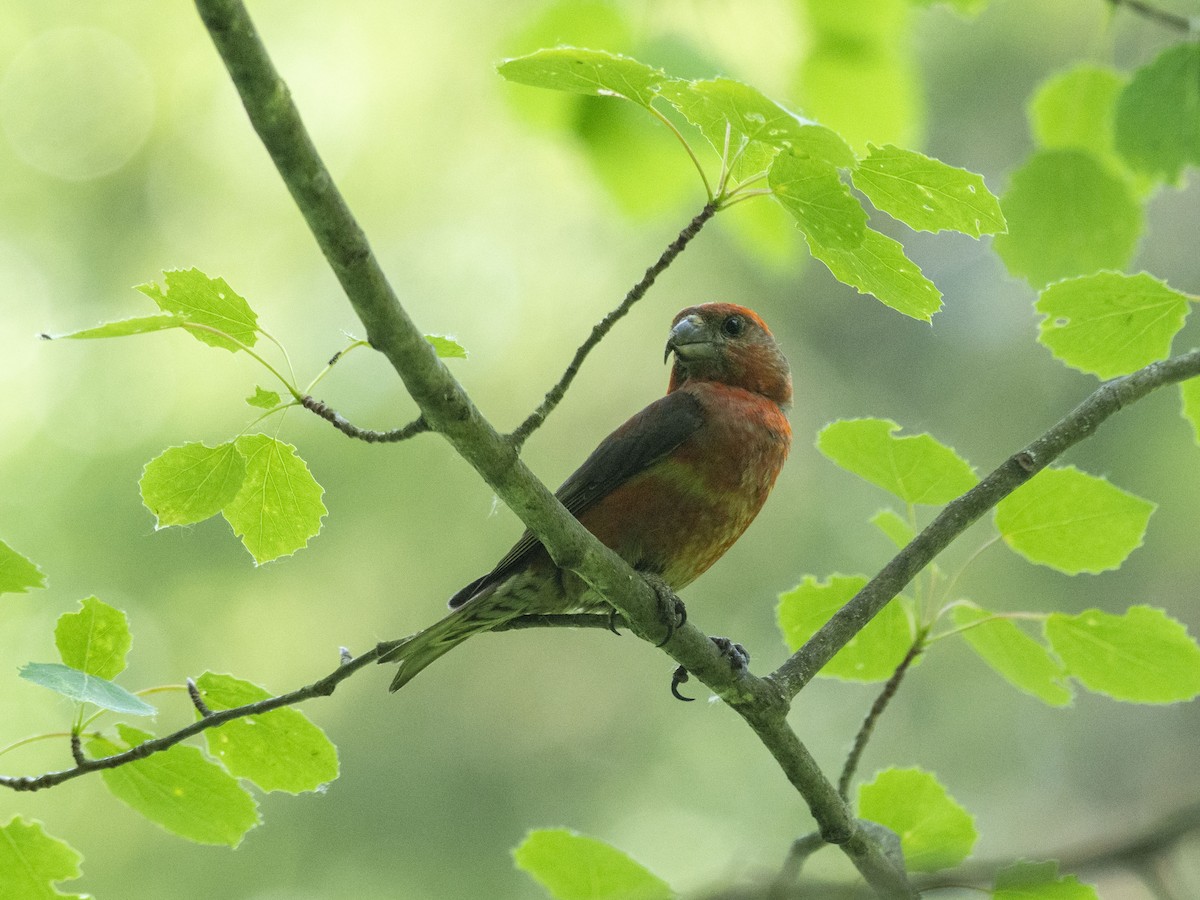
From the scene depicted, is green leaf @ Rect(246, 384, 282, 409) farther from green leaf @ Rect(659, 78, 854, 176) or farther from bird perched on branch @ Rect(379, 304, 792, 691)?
bird perched on branch @ Rect(379, 304, 792, 691)

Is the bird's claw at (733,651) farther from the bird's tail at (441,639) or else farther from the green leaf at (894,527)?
the bird's tail at (441,639)

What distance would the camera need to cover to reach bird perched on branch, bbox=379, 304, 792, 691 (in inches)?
158

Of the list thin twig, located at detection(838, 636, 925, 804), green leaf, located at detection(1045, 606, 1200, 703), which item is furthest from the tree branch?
green leaf, located at detection(1045, 606, 1200, 703)

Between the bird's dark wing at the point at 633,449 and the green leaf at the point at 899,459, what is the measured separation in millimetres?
1462

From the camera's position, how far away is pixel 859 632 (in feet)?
9.34

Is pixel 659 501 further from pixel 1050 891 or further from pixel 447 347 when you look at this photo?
pixel 1050 891

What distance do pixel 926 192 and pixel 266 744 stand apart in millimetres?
1627

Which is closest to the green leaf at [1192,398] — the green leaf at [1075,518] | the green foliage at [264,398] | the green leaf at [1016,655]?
the green leaf at [1075,518]

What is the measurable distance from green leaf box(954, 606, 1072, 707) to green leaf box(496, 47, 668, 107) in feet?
5.04

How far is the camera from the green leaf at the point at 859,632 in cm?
287

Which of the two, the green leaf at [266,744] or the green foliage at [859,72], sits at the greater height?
the green foliage at [859,72]

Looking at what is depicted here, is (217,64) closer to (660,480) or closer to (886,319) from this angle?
(886,319)

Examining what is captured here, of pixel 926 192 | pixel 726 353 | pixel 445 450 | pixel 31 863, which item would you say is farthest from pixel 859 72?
pixel 445 450

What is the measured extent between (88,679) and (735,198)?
141 cm
